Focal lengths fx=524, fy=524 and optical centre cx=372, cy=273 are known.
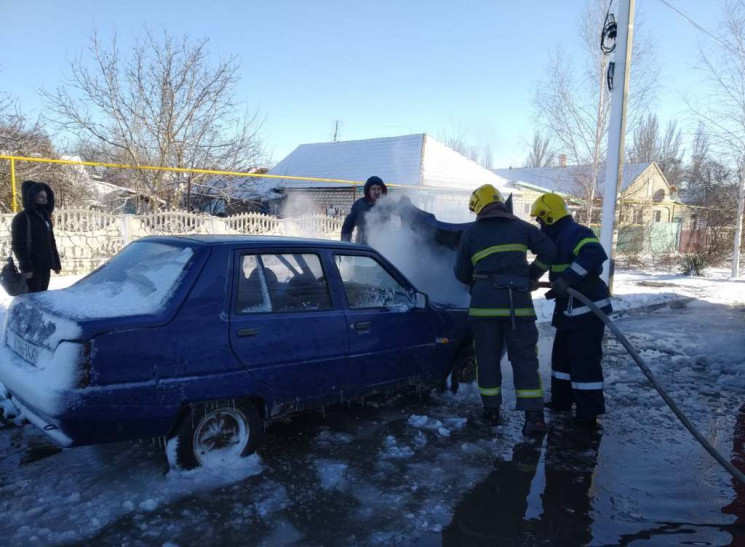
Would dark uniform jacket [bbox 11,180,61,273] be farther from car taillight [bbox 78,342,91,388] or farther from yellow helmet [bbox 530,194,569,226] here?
yellow helmet [bbox 530,194,569,226]

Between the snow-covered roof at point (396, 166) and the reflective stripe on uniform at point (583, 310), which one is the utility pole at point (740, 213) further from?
the reflective stripe on uniform at point (583, 310)

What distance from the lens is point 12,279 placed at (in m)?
4.89

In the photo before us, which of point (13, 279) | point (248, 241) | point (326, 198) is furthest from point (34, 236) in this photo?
point (326, 198)

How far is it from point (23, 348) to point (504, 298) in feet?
10.6

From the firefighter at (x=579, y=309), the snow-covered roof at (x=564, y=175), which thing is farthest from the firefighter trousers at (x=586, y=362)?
the snow-covered roof at (x=564, y=175)

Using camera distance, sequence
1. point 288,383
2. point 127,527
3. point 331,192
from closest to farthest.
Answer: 1. point 127,527
2. point 288,383
3. point 331,192

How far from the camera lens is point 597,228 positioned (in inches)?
796

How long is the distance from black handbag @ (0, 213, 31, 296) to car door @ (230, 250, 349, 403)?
2.93 m

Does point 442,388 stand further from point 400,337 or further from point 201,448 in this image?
point 201,448

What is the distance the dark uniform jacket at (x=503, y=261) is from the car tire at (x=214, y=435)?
1.88 m

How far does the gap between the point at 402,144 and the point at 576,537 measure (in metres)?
20.4

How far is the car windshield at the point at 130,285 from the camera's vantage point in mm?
2965

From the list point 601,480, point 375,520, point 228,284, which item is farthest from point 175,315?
point 601,480

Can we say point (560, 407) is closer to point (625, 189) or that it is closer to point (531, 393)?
point (531, 393)
